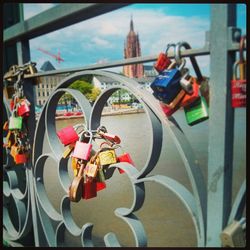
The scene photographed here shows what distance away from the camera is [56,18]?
0.83 m

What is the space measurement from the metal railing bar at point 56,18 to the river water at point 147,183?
0.94 feet

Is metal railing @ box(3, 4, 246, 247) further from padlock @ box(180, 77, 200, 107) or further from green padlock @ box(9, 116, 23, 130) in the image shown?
green padlock @ box(9, 116, 23, 130)

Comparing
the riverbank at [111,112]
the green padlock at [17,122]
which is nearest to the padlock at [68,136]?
the riverbank at [111,112]

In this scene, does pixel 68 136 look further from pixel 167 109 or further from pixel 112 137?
pixel 167 109

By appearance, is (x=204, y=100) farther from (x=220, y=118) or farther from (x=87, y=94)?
(x=87, y=94)

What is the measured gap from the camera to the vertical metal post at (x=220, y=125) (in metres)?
0.55

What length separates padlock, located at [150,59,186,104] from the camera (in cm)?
59

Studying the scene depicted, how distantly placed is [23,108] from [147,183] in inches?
20.4

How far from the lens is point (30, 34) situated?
994mm

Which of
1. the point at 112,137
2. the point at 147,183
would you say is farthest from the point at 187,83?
the point at 147,183

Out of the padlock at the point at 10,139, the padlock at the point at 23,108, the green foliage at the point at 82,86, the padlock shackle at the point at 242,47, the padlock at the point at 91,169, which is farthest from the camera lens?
the padlock at the point at 10,139

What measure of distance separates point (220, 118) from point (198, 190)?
0.16 m

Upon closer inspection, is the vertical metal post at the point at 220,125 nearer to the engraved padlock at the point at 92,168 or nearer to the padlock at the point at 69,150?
the engraved padlock at the point at 92,168

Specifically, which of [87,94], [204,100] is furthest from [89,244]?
[204,100]
